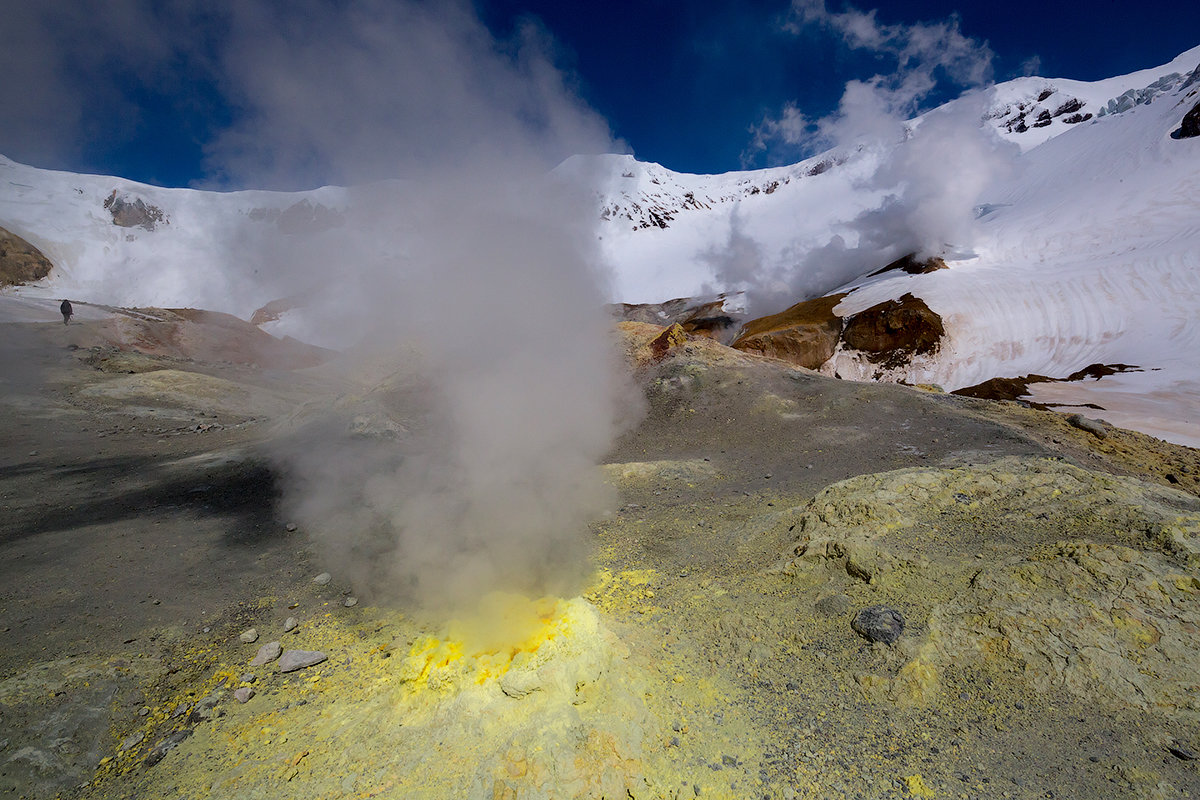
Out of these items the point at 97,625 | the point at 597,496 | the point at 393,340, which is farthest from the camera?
the point at 393,340

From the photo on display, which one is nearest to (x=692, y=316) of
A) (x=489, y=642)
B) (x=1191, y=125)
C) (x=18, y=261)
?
(x=1191, y=125)

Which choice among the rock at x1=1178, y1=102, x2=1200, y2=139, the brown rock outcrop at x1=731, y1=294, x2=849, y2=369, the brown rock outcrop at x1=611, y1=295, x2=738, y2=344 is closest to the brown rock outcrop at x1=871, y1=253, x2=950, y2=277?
the brown rock outcrop at x1=731, y1=294, x2=849, y2=369

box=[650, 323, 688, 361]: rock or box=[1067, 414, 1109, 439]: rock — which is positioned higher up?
box=[650, 323, 688, 361]: rock

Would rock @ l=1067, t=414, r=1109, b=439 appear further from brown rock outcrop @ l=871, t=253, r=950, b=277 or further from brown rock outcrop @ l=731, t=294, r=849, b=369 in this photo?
brown rock outcrop @ l=871, t=253, r=950, b=277

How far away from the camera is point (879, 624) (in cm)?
341

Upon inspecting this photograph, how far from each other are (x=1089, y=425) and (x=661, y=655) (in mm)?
9718

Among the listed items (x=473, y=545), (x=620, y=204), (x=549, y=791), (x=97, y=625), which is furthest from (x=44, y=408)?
(x=620, y=204)

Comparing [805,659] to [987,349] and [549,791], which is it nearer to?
[549,791]

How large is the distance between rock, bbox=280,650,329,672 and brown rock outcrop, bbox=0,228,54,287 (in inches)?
2285

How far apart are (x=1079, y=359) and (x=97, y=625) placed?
1236 inches

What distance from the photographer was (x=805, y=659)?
3328 mm

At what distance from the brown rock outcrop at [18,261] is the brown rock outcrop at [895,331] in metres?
62.5

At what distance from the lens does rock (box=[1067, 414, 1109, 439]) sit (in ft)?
27.4

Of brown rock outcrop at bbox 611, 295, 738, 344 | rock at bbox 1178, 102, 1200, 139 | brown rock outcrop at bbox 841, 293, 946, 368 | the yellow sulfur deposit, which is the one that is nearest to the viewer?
the yellow sulfur deposit
